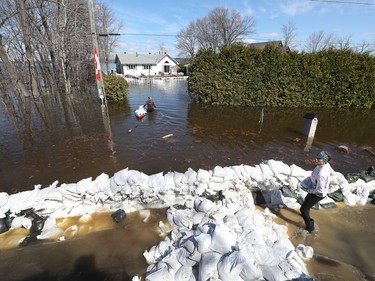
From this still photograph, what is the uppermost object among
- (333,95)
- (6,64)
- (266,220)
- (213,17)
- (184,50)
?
(213,17)

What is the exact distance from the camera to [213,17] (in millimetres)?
48375

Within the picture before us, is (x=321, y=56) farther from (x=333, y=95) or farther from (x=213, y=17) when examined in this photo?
(x=213, y=17)

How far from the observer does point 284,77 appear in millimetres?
13070

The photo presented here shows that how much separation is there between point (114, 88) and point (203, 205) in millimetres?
12875

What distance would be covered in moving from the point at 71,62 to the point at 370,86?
76.7ft

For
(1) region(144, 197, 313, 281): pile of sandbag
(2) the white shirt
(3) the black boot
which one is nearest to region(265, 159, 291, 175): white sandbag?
(2) the white shirt

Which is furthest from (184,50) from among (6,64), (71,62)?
(6,64)

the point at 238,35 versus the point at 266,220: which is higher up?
the point at 238,35

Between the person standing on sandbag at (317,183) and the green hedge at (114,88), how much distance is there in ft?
45.1

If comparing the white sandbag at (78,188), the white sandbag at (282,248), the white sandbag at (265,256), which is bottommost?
the white sandbag at (282,248)

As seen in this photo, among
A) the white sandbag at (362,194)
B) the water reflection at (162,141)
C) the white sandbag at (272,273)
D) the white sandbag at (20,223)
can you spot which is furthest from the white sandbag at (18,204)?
the white sandbag at (362,194)

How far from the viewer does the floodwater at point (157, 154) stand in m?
3.34

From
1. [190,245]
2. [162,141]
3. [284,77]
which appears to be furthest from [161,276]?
[284,77]

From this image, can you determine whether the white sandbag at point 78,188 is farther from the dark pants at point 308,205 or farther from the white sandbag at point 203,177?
the dark pants at point 308,205
